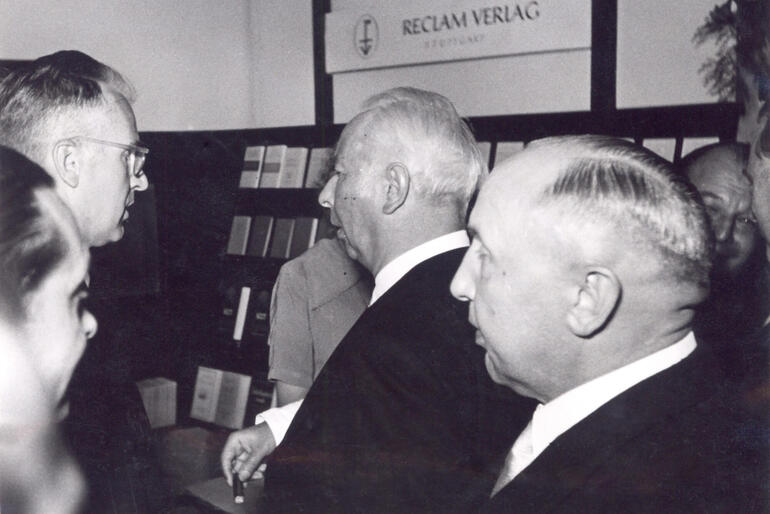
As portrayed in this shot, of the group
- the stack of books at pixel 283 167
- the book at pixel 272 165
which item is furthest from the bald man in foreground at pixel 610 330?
the book at pixel 272 165

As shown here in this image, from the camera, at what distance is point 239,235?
12.1ft

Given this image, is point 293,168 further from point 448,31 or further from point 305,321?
point 305,321

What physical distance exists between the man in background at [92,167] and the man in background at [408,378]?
0.29 m

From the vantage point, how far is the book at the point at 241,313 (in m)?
3.65

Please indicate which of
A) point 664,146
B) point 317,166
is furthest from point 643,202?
point 317,166

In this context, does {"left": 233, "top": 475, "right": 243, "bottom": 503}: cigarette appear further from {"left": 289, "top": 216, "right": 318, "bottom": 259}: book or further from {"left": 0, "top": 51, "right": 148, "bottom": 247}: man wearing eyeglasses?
{"left": 289, "top": 216, "right": 318, "bottom": 259}: book

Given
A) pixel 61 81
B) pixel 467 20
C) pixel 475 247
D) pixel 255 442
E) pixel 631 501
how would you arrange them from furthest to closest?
pixel 467 20
pixel 255 442
pixel 61 81
pixel 475 247
pixel 631 501

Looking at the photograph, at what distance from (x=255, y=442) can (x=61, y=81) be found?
925 millimetres

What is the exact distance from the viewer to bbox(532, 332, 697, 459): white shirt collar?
3.07 feet

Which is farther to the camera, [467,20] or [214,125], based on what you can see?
[214,125]

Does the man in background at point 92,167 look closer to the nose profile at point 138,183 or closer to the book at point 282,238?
the nose profile at point 138,183

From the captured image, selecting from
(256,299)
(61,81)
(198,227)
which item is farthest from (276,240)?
(61,81)

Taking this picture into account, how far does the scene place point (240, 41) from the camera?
167 inches

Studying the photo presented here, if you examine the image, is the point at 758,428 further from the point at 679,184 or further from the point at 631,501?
the point at 679,184
